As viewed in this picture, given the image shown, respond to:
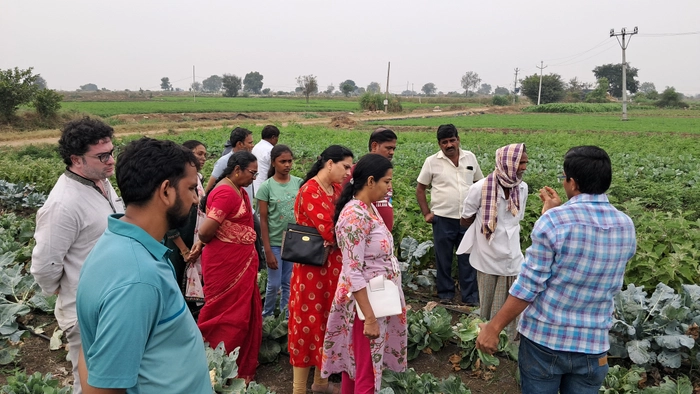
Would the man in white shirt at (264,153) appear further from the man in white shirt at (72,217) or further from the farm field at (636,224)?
the man in white shirt at (72,217)

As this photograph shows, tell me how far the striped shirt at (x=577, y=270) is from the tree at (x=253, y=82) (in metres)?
127

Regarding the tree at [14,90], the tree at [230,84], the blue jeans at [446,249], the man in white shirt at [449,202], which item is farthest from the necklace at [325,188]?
the tree at [230,84]

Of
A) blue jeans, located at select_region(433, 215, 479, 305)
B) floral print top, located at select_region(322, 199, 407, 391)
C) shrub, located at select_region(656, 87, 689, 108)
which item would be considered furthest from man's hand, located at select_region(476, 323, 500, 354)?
shrub, located at select_region(656, 87, 689, 108)

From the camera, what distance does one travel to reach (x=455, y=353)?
4367mm

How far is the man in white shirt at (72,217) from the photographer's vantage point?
2.80 metres

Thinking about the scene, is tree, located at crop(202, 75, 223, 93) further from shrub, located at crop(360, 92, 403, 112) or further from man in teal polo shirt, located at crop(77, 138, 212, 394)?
man in teal polo shirt, located at crop(77, 138, 212, 394)

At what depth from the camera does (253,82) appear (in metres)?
125

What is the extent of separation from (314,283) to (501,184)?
1773mm

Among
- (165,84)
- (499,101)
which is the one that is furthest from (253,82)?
(499,101)

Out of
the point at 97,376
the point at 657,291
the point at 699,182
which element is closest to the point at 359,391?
the point at 97,376

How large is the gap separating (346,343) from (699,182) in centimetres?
962

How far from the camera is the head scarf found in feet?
13.5

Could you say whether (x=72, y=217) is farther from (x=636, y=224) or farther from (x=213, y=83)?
(x=213, y=83)

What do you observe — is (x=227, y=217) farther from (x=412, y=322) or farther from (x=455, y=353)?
(x=455, y=353)
